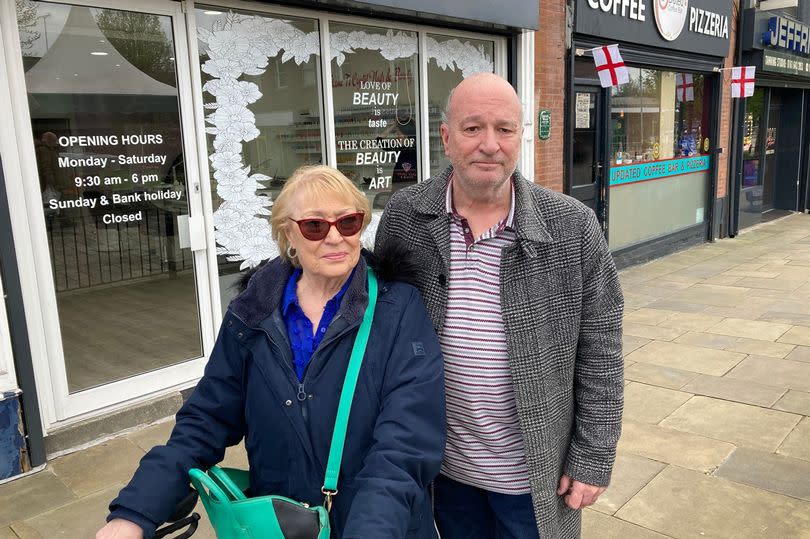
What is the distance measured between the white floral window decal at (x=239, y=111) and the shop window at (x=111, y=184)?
0.29 metres

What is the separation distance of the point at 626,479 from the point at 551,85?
4.85 m

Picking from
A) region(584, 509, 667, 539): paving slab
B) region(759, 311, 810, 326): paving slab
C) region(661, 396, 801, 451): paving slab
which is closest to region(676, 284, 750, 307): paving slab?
region(759, 311, 810, 326): paving slab

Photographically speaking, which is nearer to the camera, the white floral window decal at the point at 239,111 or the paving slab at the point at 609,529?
the paving slab at the point at 609,529

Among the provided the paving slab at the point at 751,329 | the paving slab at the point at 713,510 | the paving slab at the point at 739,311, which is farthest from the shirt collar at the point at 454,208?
the paving slab at the point at 739,311

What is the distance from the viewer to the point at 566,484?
6.46ft

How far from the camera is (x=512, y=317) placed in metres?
1.78

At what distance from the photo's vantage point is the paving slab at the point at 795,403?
14.1 feet

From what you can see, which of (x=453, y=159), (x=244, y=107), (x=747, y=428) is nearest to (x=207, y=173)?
(x=244, y=107)

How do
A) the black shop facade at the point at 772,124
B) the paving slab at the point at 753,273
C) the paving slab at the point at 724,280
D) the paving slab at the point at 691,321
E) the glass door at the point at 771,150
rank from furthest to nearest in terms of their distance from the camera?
the glass door at the point at 771,150, the black shop facade at the point at 772,124, the paving slab at the point at 753,273, the paving slab at the point at 724,280, the paving slab at the point at 691,321

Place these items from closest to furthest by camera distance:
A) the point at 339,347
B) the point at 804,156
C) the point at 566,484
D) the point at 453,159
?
the point at 339,347
the point at 453,159
the point at 566,484
the point at 804,156

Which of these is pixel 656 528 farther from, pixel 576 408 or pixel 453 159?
pixel 453 159

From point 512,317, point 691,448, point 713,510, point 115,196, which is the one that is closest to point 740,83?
point 691,448

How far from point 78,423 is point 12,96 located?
6.24 ft

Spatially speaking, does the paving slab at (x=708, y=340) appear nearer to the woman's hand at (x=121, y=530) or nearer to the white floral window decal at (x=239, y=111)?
the white floral window decal at (x=239, y=111)
